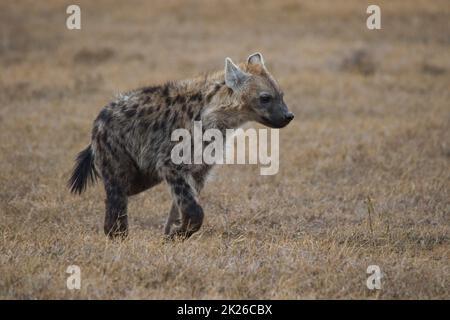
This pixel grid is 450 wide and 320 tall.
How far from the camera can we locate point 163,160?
215 inches

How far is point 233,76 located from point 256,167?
2.62 meters

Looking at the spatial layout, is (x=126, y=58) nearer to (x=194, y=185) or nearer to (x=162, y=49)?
(x=162, y=49)

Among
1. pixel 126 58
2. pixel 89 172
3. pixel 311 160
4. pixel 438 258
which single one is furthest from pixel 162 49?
pixel 438 258

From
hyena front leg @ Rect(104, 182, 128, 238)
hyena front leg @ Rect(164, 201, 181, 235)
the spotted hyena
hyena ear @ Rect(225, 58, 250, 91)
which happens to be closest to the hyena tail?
the spotted hyena

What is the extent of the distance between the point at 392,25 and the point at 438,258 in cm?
1135

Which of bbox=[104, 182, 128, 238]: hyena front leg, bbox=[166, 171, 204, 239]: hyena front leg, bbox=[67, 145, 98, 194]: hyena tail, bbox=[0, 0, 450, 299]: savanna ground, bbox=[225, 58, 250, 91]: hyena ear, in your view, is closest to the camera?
bbox=[0, 0, 450, 299]: savanna ground

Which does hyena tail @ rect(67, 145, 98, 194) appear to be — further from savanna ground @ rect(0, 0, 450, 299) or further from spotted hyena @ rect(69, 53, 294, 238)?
savanna ground @ rect(0, 0, 450, 299)

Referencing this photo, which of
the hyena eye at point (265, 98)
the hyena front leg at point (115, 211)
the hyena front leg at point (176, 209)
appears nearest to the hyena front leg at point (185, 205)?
the hyena front leg at point (176, 209)

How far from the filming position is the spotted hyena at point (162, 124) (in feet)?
18.2

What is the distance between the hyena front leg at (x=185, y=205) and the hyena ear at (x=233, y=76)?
2.72ft

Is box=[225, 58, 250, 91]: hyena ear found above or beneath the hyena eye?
above

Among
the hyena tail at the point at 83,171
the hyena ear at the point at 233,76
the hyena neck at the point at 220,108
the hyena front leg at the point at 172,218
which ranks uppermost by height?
the hyena ear at the point at 233,76

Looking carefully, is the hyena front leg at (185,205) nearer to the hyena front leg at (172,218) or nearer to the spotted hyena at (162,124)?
the spotted hyena at (162,124)

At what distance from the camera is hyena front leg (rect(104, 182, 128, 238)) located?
18.1 feet
